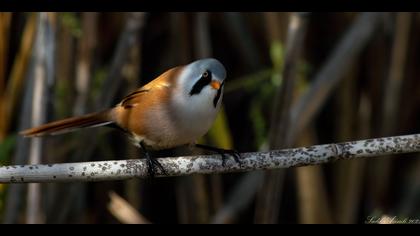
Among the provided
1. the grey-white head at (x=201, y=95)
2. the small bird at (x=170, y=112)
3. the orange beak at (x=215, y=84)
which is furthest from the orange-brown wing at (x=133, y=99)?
the orange beak at (x=215, y=84)

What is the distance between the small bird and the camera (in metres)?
2.63

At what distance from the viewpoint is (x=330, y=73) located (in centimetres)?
347

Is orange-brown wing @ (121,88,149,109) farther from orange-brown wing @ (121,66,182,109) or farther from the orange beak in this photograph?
the orange beak

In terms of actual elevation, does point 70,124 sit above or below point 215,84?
above

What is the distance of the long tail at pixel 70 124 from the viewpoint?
288cm

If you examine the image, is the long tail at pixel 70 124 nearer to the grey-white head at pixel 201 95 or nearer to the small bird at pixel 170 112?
the small bird at pixel 170 112

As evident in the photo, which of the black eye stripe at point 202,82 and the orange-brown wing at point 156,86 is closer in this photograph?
the black eye stripe at point 202,82

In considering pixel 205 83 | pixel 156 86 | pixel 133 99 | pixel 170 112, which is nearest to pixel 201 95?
pixel 205 83

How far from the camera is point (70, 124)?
2.93 metres

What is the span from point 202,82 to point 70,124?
64 cm

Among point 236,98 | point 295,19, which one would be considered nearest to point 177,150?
point 236,98

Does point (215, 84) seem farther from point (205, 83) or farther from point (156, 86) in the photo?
point (156, 86)
